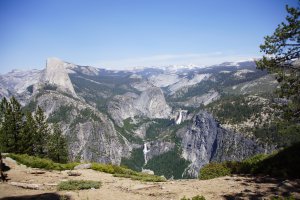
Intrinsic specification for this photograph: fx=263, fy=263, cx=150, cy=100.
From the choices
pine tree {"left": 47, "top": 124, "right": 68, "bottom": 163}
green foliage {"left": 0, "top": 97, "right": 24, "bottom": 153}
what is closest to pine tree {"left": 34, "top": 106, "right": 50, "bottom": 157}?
pine tree {"left": 47, "top": 124, "right": 68, "bottom": 163}

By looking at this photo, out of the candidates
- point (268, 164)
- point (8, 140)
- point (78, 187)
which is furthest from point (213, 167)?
point (8, 140)

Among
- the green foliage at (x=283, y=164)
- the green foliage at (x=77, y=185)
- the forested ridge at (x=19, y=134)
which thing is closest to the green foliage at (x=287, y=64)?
the green foliage at (x=283, y=164)

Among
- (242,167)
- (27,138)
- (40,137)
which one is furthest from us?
(40,137)

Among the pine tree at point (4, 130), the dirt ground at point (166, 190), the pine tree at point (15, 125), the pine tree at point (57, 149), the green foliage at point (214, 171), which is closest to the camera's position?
the dirt ground at point (166, 190)

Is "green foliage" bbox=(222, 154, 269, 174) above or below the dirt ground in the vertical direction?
below

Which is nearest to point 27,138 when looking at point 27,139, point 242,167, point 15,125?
point 27,139

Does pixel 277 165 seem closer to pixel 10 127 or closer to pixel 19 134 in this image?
pixel 19 134

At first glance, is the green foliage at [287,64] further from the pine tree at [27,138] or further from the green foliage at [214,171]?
the pine tree at [27,138]

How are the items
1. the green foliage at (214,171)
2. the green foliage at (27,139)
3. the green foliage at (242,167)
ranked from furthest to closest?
1. the green foliage at (27,139)
2. the green foliage at (214,171)
3. the green foliage at (242,167)

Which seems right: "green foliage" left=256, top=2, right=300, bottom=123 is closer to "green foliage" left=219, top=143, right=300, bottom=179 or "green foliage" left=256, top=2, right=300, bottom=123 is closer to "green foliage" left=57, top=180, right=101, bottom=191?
"green foliage" left=219, top=143, right=300, bottom=179

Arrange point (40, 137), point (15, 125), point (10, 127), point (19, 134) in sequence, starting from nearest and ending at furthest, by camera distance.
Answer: point (10, 127) < point (15, 125) < point (19, 134) < point (40, 137)

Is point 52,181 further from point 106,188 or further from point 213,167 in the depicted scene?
point 213,167
